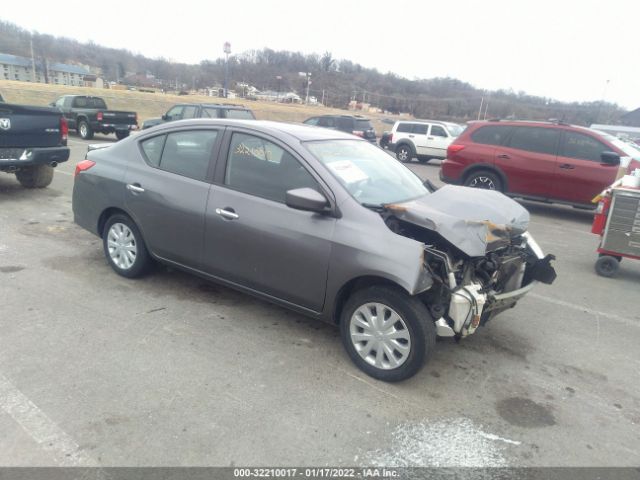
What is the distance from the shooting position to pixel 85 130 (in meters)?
18.4

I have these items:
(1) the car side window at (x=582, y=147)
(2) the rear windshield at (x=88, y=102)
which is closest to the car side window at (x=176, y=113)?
(2) the rear windshield at (x=88, y=102)

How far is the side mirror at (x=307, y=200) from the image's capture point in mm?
3385

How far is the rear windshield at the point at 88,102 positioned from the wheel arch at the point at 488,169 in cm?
1592

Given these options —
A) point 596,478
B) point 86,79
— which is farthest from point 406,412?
point 86,79

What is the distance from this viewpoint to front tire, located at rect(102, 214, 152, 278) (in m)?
4.66

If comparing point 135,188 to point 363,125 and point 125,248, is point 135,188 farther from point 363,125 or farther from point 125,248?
point 363,125

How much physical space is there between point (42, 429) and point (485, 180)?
910cm

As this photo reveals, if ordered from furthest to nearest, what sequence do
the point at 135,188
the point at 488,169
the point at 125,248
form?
the point at 488,169 < the point at 125,248 < the point at 135,188

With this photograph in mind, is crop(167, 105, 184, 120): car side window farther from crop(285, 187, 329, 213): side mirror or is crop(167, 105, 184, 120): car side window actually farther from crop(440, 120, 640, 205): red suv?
crop(285, 187, 329, 213): side mirror

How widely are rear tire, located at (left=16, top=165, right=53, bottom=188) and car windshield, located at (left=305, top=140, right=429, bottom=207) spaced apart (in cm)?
675

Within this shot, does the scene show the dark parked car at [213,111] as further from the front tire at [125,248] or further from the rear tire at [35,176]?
the front tire at [125,248]

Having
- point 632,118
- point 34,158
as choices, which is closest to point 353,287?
point 34,158

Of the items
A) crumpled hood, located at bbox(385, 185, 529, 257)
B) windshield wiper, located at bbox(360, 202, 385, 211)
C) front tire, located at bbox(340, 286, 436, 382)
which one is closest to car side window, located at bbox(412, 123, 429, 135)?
crumpled hood, located at bbox(385, 185, 529, 257)

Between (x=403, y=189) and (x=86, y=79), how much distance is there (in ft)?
316
